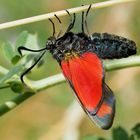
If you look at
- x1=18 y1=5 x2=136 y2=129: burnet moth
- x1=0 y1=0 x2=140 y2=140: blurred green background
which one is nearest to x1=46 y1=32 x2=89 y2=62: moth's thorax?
x1=18 y1=5 x2=136 y2=129: burnet moth

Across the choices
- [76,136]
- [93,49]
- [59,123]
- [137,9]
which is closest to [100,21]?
[137,9]

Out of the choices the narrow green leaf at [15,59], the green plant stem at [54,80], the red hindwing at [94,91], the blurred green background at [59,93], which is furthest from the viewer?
the blurred green background at [59,93]

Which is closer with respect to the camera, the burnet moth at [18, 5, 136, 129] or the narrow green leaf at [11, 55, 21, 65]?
the burnet moth at [18, 5, 136, 129]

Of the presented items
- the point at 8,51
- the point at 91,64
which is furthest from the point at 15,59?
the point at 91,64

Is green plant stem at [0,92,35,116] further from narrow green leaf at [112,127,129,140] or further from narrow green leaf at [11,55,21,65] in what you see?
narrow green leaf at [112,127,129,140]

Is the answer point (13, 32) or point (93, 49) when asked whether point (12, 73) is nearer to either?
point (93, 49)

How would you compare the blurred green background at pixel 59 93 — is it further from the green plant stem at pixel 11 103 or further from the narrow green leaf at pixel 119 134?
the green plant stem at pixel 11 103

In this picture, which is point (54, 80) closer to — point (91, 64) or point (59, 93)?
point (91, 64)

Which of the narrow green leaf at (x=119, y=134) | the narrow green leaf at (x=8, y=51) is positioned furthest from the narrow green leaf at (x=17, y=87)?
the narrow green leaf at (x=119, y=134)
